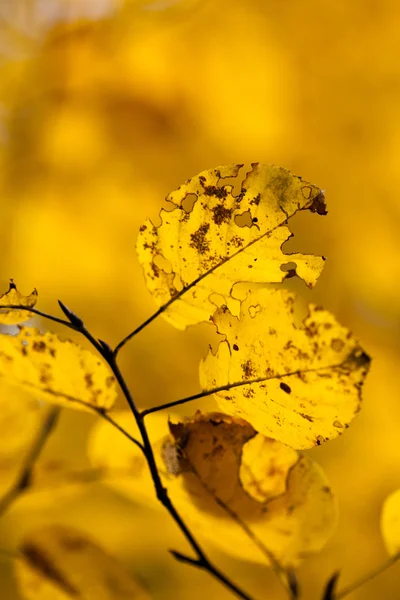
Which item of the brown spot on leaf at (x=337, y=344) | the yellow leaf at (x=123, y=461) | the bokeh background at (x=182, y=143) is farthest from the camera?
the bokeh background at (x=182, y=143)

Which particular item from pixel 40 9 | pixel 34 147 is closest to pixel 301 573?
pixel 34 147

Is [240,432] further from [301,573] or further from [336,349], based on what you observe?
[301,573]

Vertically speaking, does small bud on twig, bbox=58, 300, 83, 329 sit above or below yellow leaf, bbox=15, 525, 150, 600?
above

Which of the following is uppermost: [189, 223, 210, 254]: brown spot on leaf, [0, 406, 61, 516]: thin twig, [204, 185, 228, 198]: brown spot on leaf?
[0, 406, 61, 516]: thin twig

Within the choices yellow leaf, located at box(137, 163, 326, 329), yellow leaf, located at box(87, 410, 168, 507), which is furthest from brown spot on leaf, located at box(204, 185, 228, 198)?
yellow leaf, located at box(87, 410, 168, 507)

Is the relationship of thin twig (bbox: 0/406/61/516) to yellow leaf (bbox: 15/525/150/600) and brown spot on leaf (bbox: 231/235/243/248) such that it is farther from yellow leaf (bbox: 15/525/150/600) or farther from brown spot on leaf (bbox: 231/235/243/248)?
brown spot on leaf (bbox: 231/235/243/248)

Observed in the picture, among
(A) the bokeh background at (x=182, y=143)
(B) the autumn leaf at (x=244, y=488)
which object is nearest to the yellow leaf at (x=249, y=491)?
(B) the autumn leaf at (x=244, y=488)

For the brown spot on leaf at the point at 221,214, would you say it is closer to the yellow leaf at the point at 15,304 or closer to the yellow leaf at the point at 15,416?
the yellow leaf at the point at 15,304
